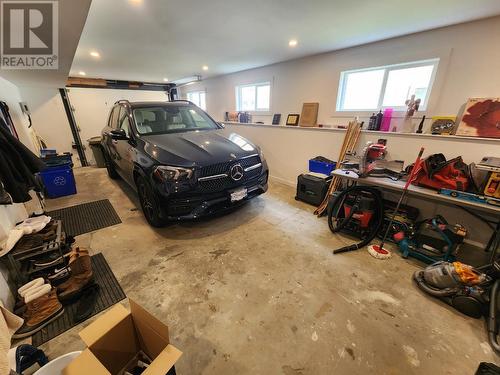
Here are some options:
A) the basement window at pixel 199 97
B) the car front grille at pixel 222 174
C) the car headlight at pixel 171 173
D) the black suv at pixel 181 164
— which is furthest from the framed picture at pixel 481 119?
the basement window at pixel 199 97

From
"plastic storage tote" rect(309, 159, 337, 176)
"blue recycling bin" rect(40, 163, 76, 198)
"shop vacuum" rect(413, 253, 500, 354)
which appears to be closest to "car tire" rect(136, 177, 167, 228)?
"blue recycling bin" rect(40, 163, 76, 198)

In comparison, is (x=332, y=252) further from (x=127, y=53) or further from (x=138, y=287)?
(x=127, y=53)

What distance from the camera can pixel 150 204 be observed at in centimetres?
239

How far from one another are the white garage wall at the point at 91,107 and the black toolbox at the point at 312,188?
6058 millimetres

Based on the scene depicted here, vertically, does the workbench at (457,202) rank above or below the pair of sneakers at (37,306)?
above

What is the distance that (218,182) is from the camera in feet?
7.47

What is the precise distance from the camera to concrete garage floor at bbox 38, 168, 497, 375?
122 centimetres

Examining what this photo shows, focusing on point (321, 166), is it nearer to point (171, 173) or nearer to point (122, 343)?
point (171, 173)

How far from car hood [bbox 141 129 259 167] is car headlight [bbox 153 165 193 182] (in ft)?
0.18

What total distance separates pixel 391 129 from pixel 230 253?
2.65m

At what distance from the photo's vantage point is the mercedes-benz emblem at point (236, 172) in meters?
2.35

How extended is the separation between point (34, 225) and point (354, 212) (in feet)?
10.4

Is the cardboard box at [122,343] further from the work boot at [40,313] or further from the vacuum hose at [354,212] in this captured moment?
the vacuum hose at [354,212]

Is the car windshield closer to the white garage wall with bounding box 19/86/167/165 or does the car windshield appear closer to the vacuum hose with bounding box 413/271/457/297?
the vacuum hose with bounding box 413/271/457/297
